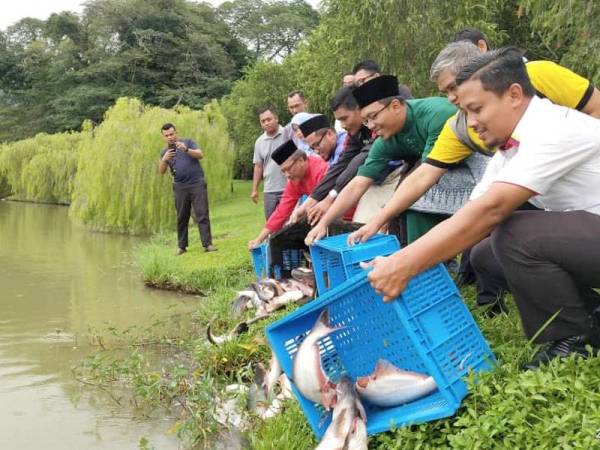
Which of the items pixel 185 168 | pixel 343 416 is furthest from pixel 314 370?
pixel 185 168

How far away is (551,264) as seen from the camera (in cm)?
254

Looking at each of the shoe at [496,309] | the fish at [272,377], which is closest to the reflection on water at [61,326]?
the fish at [272,377]

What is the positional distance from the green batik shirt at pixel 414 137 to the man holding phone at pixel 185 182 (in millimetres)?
6444

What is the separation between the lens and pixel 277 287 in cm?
518

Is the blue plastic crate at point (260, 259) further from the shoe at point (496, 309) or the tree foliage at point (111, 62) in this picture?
the tree foliage at point (111, 62)

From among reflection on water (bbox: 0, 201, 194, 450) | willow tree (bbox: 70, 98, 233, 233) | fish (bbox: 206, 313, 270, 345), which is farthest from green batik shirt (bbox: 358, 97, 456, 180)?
willow tree (bbox: 70, 98, 233, 233)

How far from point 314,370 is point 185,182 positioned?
27.0ft

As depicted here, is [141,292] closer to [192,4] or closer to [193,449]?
[193,449]

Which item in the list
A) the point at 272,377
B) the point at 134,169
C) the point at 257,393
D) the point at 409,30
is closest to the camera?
the point at 272,377

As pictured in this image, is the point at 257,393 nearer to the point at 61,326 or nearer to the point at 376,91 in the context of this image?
the point at 376,91

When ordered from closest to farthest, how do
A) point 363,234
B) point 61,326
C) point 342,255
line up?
point 342,255 < point 363,234 < point 61,326

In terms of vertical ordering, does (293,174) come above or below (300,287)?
above

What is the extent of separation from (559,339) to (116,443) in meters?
2.39

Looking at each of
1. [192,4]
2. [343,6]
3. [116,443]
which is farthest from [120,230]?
[192,4]
